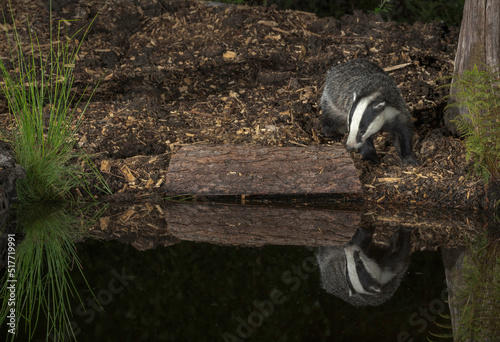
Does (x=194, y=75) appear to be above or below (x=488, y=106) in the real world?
below

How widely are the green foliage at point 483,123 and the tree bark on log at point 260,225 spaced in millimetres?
1045

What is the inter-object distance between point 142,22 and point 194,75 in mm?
1276

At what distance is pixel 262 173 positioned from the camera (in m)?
4.69

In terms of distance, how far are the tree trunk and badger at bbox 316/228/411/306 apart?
1.70 meters

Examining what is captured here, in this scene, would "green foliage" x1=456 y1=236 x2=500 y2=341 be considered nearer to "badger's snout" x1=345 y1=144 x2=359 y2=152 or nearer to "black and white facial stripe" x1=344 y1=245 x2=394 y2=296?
"black and white facial stripe" x1=344 y1=245 x2=394 y2=296

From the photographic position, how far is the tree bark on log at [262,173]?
15.2ft

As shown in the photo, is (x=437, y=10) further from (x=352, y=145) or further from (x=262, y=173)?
(x=262, y=173)

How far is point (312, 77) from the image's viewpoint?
6.21 metres

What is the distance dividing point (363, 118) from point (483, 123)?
0.91m

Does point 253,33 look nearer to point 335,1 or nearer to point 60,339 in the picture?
point 335,1

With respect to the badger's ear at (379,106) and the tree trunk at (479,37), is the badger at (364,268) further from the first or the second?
the tree trunk at (479,37)

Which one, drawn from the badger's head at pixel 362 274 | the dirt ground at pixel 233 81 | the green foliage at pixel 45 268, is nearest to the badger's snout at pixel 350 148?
the dirt ground at pixel 233 81

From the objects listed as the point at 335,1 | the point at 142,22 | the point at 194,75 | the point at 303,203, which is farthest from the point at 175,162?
the point at 335,1

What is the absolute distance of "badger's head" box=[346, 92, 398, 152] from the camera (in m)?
4.74
